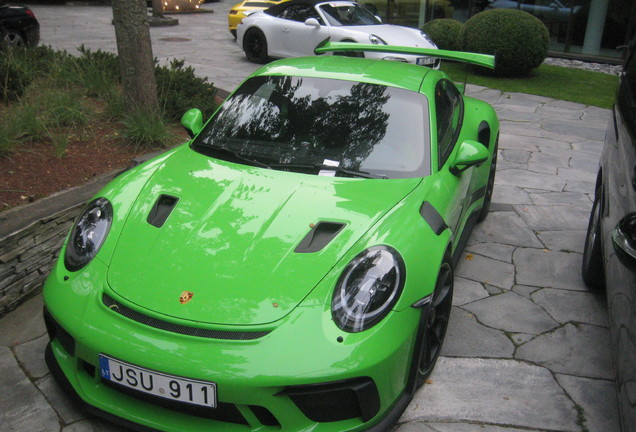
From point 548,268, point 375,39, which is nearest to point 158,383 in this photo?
point 548,268

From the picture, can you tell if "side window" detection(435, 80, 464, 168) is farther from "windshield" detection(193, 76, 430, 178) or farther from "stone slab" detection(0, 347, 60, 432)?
"stone slab" detection(0, 347, 60, 432)

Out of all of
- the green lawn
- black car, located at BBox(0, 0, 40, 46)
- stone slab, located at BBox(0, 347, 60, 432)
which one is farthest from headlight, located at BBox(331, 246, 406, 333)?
black car, located at BBox(0, 0, 40, 46)

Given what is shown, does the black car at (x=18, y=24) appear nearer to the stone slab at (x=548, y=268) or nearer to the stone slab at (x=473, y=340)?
the stone slab at (x=548, y=268)

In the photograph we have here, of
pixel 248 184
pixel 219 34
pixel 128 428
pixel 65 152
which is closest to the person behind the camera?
pixel 128 428

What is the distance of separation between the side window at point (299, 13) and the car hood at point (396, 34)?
1.01 meters

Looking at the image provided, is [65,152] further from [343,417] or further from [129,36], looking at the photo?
[343,417]

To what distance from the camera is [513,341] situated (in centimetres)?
365

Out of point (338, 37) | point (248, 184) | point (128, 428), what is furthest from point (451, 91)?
point (338, 37)

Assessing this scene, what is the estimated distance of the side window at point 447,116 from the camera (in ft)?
12.3

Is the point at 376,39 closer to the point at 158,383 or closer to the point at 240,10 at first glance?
the point at 240,10

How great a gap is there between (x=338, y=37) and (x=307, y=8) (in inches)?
48.3

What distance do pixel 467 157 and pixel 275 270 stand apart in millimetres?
1483

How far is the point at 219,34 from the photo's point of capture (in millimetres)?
17125

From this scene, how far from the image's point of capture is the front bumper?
2400 millimetres
